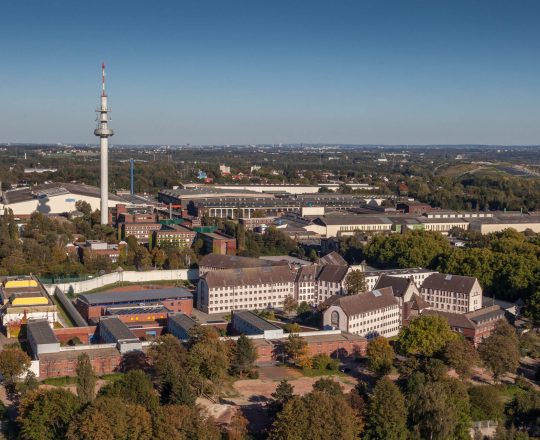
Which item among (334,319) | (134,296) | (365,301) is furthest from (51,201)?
(365,301)

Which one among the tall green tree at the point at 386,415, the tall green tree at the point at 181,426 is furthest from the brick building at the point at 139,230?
the tall green tree at the point at 386,415

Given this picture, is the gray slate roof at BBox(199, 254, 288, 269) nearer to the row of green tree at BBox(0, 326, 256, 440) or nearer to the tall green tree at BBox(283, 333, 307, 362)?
the tall green tree at BBox(283, 333, 307, 362)

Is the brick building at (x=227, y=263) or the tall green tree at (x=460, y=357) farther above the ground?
the brick building at (x=227, y=263)

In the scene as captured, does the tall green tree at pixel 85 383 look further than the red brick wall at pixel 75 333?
No

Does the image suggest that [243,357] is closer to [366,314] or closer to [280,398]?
[280,398]

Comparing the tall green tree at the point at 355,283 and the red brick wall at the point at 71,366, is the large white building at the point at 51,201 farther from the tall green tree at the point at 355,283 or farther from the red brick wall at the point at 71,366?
the red brick wall at the point at 71,366

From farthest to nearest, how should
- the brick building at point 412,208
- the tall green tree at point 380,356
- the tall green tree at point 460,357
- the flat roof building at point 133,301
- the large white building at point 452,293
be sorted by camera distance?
the brick building at point 412,208, the large white building at point 452,293, the flat roof building at point 133,301, the tall green tree at point 380,356, the tall green tree at point 460,357

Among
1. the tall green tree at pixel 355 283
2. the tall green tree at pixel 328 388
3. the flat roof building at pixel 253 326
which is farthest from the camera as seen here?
the tall green tree at pixel 355 283
